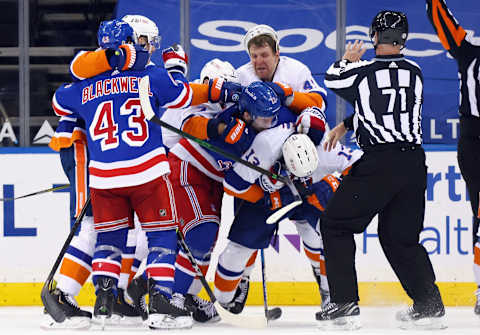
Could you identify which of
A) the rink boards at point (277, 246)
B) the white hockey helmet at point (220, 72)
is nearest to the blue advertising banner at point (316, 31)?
the rink boards at point (277, 246)

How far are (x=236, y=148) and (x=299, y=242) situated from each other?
138cm

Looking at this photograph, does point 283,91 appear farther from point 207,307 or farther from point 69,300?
point 69,300

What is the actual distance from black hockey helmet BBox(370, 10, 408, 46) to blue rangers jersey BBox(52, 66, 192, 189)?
0.85m

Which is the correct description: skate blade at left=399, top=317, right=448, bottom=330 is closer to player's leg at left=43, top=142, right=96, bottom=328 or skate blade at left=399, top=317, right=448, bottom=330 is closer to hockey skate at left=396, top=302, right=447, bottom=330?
hockey skate at left=396, top=302, right=447, bottom=330

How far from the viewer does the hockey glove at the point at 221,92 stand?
4176 mm

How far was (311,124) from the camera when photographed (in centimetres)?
421

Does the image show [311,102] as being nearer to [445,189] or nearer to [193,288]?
[193,288]

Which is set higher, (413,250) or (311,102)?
(311,102)

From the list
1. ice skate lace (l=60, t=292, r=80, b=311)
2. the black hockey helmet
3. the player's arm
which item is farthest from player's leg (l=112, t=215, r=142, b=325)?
the player's arm

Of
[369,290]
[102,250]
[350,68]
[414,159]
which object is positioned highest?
[350,68]

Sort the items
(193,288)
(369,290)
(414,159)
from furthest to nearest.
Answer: (369,290), (193,288), (414,159)

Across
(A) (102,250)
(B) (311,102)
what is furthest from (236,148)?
(A) (102,250)

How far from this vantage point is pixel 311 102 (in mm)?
4320

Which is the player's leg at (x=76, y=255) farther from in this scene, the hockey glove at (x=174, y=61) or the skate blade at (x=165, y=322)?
the hockey glove at (x=174, y=61)
